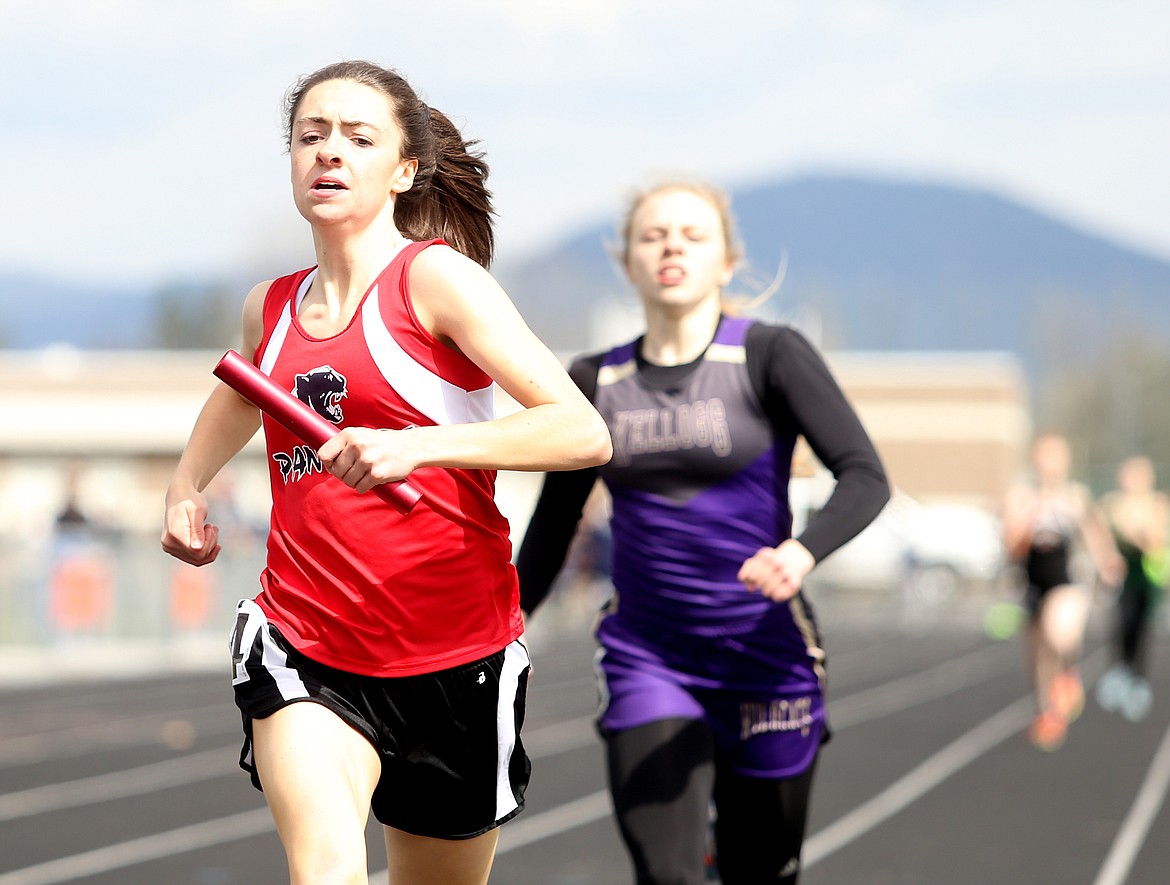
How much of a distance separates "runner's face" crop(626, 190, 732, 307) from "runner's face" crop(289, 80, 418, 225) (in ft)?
4.68

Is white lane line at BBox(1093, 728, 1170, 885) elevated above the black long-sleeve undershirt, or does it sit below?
below

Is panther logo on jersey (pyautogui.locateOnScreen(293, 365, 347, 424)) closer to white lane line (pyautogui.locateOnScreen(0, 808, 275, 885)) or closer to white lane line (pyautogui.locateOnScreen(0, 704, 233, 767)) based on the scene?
white lane line (pyautogui.locateOnScreen(0, 808, 275, 885))

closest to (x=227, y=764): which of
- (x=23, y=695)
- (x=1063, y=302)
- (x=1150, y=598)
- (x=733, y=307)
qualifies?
(x=23, y=695)

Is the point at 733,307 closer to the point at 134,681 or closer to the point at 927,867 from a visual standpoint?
the point at 927,867

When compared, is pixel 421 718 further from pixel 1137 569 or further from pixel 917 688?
pixel 917 688

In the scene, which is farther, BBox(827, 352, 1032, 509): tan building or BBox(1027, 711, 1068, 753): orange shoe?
BBox(827, 352, 1032, 509): tan building

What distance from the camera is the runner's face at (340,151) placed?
10.3 ft

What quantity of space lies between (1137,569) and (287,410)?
11992 millimetres

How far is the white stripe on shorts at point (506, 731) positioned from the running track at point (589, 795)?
11.7 feet

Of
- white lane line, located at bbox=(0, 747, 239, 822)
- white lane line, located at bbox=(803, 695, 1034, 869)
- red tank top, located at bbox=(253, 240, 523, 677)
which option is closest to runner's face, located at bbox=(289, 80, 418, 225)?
red tank top, located at bbox=(253, 240, 523, 677)

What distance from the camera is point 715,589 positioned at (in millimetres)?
4344

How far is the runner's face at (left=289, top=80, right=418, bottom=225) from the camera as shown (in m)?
3.15

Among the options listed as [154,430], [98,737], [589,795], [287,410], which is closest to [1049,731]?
[589,795]

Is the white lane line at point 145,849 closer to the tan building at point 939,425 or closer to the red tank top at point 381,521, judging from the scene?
the red tank top at point 381,521
